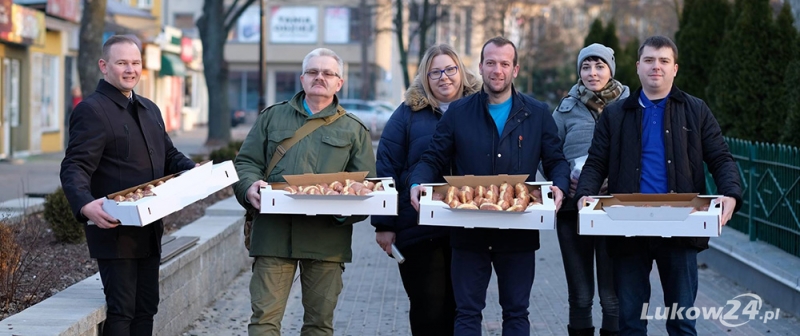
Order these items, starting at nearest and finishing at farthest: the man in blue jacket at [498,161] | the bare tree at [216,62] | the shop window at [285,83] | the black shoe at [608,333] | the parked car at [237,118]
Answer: the man in blue jacket at [498,161] → the black shoe at [608,333] → the bare tree at [216,62] → the parked car at [237,118] → the shop window at [285,83]

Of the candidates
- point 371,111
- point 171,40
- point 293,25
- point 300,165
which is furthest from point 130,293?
point 293,25

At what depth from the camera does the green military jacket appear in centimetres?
573

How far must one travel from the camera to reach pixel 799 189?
939 cm

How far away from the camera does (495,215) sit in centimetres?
521

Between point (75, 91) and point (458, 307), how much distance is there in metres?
24.1

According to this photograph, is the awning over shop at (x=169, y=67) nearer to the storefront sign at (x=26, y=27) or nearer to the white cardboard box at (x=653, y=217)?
the storefront sign at (x=26, y=27)

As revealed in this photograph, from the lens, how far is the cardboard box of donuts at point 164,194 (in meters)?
5.11

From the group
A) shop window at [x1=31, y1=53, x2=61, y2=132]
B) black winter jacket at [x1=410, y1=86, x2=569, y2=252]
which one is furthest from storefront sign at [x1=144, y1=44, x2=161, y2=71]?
black winter jacket at [x1=410, y1=86, x2=569, y2=252]

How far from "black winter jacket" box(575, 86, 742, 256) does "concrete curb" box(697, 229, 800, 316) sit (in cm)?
326

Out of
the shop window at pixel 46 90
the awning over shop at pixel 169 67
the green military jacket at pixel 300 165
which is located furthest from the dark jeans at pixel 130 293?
the awning over shop at pixel 169 67

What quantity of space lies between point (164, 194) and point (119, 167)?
457 millimetres

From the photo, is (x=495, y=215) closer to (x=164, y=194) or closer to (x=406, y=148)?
(x=406, y=148)

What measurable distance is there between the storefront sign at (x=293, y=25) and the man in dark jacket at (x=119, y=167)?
62607mm

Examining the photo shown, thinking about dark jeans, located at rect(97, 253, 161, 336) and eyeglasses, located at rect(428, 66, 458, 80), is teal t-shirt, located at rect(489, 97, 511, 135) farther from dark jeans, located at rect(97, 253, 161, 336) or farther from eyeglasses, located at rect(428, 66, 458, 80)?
dark jeans, located at rect(97, 253, 161, 336)
